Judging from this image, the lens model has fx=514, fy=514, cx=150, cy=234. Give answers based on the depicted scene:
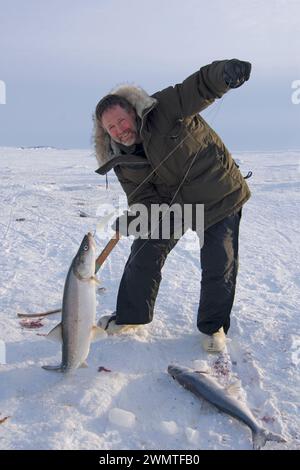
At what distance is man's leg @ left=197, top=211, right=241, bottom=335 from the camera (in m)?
4.21

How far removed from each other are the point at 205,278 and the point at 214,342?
53cm

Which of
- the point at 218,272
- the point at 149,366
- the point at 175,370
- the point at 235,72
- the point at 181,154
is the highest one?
the point at 235,72

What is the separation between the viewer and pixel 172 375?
3729mm

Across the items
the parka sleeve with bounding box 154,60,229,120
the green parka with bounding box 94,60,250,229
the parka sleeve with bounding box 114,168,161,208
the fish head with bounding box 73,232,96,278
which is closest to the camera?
the fish head with bounding box 73,232,96,278

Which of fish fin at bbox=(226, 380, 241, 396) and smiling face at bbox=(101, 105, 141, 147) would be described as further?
smiling face at bbox=(101, 105, 141, 147)

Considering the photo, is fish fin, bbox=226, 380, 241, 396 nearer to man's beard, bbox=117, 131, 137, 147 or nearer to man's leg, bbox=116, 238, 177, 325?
man's leg, bbox=116, 238, 177, 325

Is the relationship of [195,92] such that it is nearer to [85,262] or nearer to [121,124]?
[121,124]

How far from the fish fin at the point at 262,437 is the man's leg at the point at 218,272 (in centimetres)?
127

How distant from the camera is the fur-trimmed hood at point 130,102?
3.92 metres

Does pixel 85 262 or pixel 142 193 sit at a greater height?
pixel 142 193

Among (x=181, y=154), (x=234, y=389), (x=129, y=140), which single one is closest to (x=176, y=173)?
(x=181, y=154)

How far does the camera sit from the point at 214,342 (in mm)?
4195

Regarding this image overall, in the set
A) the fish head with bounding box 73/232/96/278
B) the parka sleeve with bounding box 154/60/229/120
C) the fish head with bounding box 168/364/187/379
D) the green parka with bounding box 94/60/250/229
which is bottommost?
the fish head with bounding box 168/364/187/379

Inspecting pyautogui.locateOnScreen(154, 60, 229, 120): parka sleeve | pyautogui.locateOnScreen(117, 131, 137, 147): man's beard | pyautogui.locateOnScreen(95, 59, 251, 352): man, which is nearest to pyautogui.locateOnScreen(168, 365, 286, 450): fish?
pyautogui.locateOnScreen(95, 59, 251, 352): man
